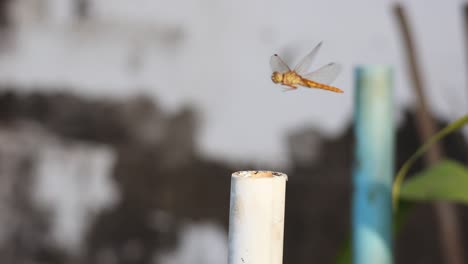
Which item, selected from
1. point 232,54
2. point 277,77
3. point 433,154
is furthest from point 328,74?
point 232,54

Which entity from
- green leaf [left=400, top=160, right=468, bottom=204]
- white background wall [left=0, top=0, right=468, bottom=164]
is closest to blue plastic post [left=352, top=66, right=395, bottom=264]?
green leaf [left=400, top=160, right=468, bottom=204]

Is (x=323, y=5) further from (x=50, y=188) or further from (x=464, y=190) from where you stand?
(x=464, y=190)

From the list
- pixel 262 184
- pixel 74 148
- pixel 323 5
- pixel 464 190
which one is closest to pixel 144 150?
pixel 74 148

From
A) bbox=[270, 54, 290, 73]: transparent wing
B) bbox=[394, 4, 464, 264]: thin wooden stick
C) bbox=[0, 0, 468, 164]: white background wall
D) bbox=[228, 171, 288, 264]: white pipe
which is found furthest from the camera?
bbox=[0, 0, 468, 164]: white background wall

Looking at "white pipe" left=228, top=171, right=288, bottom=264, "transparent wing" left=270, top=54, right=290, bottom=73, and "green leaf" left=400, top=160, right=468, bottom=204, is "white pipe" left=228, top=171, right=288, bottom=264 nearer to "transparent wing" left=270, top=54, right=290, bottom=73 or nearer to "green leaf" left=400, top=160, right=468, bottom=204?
"transparent wing" left=270, top=54, right=290, bottom=73

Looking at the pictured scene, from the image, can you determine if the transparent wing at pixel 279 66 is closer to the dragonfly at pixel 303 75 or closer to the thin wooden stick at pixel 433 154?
the dragonfly at pixel 303 75

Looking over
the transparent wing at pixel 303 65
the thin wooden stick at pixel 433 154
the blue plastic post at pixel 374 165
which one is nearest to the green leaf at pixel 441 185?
the blue plastic post at pixel 374 165
